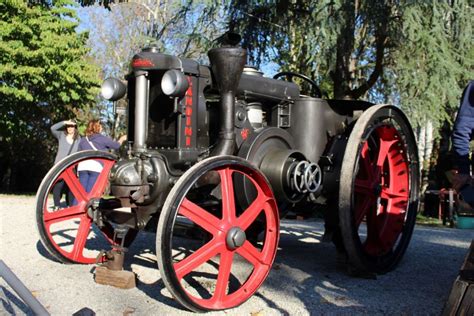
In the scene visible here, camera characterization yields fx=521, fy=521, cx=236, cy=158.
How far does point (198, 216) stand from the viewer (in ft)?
11.6

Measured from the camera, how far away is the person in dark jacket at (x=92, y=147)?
719cm

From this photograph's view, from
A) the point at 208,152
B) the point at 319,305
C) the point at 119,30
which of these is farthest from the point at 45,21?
the point at 319,305

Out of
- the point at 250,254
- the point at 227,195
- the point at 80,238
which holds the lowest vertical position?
the point at 80,238

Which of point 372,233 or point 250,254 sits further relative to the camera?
→ point 372,233

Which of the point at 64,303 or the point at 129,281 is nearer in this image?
the point at 64,303

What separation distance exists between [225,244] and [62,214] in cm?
187

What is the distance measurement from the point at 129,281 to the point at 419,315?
2181mm

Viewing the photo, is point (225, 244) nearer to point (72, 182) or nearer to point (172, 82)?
point (172, 82)

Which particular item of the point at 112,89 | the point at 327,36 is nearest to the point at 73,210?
the point at 112,89

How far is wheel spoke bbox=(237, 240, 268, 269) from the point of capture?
3760mm

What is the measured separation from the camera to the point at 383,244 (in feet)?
17.2

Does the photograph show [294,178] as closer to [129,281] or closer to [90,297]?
[129,281]

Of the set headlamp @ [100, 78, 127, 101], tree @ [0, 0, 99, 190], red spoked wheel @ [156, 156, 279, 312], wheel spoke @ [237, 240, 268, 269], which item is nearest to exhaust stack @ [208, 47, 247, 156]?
red spoked wheel @ [156, 156, 279, 312]

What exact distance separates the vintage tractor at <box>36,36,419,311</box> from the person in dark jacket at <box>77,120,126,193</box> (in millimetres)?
2075
